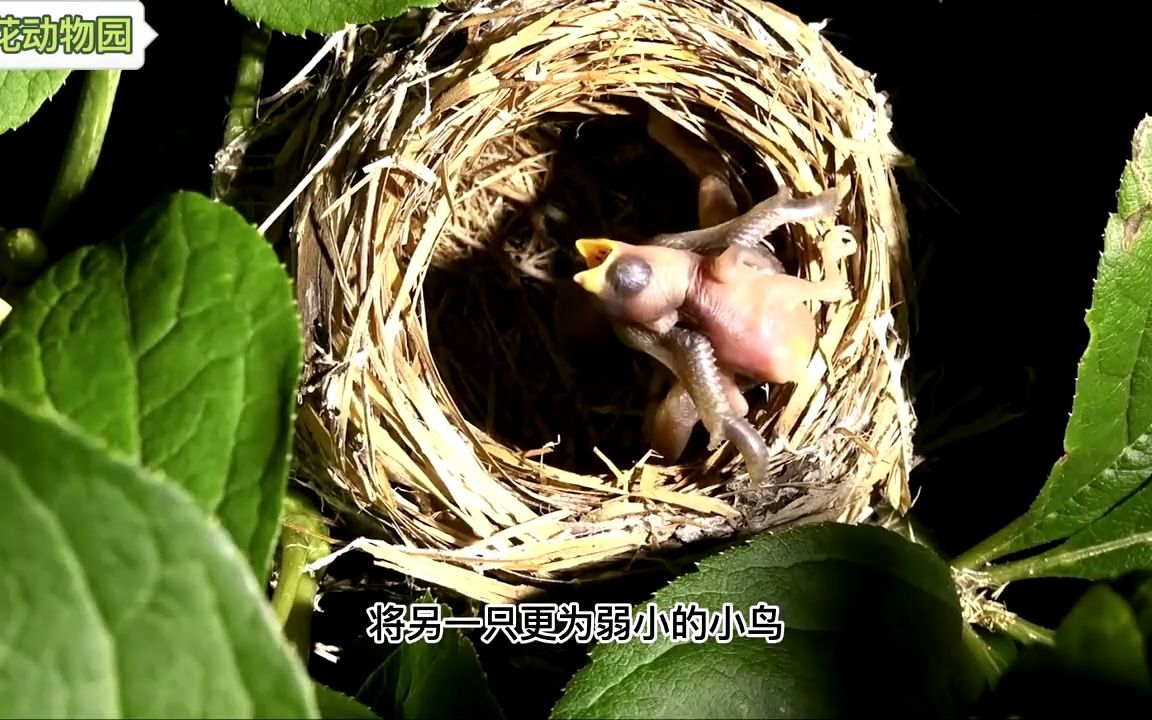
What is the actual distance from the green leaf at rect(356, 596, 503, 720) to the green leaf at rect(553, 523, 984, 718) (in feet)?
0.28

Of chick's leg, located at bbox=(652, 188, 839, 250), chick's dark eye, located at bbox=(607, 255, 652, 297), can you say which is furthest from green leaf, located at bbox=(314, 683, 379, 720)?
chick's leg, located at bbox=(652, 188, 839, 250)

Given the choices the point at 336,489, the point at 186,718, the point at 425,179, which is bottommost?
the point at 186,718

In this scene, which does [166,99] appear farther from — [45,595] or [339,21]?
[45,595]

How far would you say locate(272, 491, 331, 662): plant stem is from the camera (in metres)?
0.90

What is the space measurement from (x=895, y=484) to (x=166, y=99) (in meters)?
0.83

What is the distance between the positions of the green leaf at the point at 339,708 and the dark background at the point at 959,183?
55cm

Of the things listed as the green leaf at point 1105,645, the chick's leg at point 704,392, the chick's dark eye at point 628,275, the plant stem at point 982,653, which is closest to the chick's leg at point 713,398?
the chick's leg at point 704,392

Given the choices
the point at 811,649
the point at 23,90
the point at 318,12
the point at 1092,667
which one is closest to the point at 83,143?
the point at 23,90

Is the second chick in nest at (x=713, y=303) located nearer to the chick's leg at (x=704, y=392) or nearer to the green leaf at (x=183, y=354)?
the chick's leg at (x=704, y=392)

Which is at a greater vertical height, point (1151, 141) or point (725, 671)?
point (1151, 141)

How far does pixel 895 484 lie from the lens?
0.99 metres

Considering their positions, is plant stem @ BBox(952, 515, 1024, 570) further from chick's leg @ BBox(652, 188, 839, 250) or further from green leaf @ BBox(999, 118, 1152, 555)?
chick's leg @ BBox(652, 188, 839, 250)

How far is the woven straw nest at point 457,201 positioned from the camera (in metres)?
0.90

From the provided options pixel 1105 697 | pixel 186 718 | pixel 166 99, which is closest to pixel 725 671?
pixel 1105 697
